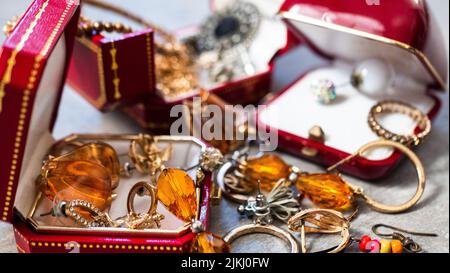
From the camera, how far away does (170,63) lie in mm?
1710

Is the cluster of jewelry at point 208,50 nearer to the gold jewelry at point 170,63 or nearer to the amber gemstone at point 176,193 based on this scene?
the gold jewelry at point 170,63

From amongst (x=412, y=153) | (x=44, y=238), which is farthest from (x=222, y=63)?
(x=44, y=238)

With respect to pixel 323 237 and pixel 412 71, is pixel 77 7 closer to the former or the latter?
pixel 323 237

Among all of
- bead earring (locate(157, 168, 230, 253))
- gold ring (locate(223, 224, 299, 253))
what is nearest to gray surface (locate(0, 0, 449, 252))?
gold ring (locate(223, 224, 299, 253))

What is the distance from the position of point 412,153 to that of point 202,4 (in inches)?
44.8

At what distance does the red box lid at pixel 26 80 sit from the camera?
965mm

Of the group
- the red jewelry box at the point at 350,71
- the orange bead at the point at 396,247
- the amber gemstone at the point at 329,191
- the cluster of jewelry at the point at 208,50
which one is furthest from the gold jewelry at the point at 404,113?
the cluster of jewelry at the point at 208,50

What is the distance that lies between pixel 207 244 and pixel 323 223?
0.90ft

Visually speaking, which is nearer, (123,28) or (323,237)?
(323,237)

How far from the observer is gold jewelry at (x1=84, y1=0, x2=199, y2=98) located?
163cm

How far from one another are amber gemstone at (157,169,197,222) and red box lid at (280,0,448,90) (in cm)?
53

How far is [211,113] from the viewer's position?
1.47 m

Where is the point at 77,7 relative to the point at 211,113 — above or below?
above

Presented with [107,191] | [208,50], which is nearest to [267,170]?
[107,191]
